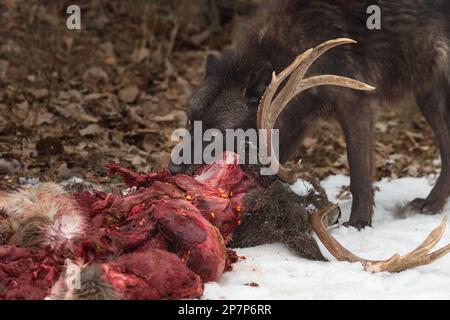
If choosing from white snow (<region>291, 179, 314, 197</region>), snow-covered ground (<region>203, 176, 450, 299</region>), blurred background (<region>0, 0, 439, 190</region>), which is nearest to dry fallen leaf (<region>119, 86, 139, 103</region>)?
blurred background (<region>0, 0, 439, 190</region>)

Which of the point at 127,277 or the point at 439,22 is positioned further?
the point at 439,22

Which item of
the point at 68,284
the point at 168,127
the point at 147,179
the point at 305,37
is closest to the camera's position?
the point at 68,284

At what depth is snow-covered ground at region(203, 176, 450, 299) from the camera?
409 cm

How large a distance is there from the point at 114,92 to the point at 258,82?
4156 mm

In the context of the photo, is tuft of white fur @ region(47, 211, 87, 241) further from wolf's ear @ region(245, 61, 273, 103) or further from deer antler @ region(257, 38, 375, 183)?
wolf's ear @ region(245, 61, 273, 103)

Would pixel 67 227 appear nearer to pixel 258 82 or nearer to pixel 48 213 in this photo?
pixel 48 213

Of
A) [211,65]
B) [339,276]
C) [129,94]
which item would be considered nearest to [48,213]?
[339,276]

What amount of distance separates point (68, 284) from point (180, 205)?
2.93 ft

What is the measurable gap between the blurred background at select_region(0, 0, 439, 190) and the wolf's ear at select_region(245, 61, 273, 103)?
98 centimetres

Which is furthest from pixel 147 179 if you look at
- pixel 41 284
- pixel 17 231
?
pixel 41 284

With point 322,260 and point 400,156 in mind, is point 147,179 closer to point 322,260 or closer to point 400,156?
point 322,260

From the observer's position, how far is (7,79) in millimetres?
8938

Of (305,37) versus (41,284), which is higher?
(305,37)

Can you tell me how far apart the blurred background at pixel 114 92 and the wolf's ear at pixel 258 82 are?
38.5 inches
